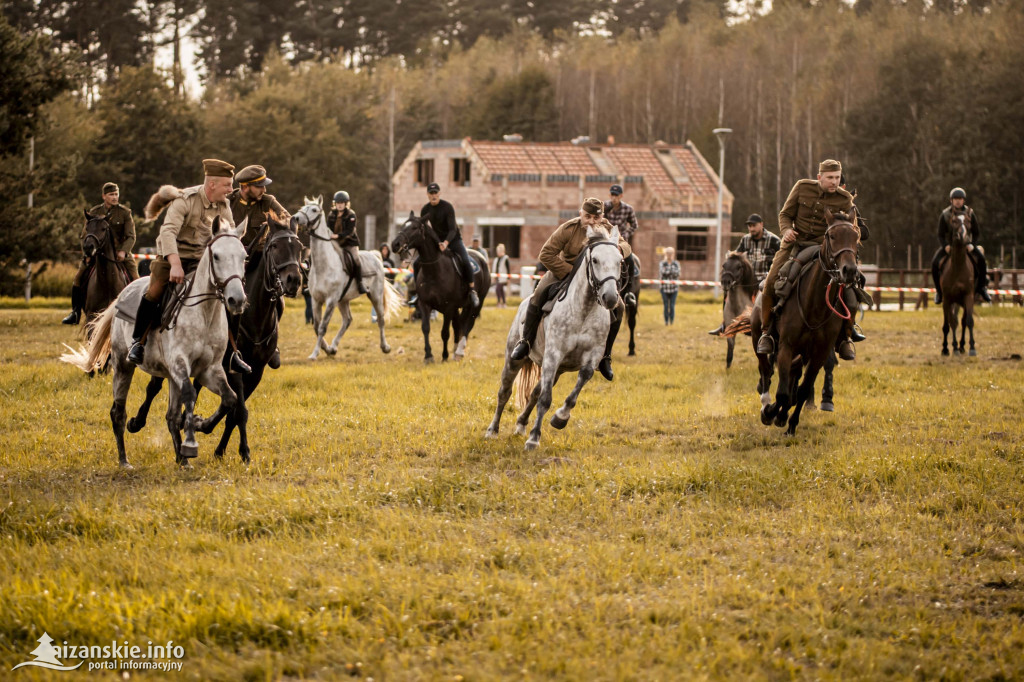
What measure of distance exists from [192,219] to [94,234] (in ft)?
23.4

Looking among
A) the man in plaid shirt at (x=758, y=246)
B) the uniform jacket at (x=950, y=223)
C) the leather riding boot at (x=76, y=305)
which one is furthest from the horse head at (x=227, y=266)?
the uniform jacket at (x=950, y=223)

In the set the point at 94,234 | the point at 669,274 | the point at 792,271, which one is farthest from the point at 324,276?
the point at 669,274

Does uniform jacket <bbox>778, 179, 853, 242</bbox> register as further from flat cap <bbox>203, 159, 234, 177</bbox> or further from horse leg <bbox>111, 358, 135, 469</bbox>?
horse leg <bbox>111, 358, 135, 469</bbox>

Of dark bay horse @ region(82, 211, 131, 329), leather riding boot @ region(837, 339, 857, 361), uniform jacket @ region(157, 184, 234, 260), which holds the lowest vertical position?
leather riding boot @ region(837, 339, 857, 361)

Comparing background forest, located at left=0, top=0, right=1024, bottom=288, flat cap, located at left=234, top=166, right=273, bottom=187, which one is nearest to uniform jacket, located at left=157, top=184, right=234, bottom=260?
flat cap, located at left=234, top=166, right=273, bottom=187

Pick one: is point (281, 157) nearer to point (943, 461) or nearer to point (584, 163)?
point (584, 163)

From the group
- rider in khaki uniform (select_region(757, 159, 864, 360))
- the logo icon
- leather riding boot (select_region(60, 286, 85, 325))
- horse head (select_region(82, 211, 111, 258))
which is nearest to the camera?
the logo icon

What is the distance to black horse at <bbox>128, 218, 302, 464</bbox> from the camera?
9695mm

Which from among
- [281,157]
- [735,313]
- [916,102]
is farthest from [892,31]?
[735,313]

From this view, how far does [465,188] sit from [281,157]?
550 inches

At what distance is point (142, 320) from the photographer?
928 cm

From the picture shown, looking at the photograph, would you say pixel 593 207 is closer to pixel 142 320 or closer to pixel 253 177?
pixel 253 177

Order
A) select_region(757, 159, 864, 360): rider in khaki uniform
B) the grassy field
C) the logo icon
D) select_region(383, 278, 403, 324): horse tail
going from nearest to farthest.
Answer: the logo icon < the grassy field < select_region(757, 159, 864, 360): rider in khaki uniform < select_region(383, 278, 403, 324): horse tail

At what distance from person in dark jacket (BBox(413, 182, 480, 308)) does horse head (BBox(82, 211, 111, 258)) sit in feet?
15.8
